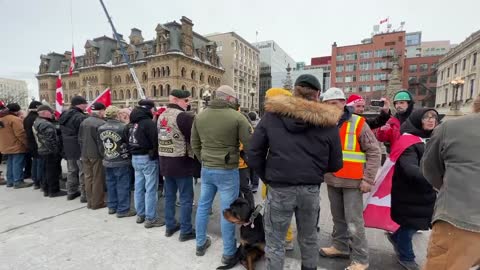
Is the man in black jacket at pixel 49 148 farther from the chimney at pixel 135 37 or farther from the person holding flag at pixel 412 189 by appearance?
the chimney at pixel 135 37

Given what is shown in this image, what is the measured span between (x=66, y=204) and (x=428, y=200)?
5.84m

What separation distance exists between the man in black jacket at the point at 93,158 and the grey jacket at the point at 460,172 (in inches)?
188

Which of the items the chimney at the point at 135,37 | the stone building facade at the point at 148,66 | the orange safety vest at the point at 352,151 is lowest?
the orange safety vest at the point at 352,151

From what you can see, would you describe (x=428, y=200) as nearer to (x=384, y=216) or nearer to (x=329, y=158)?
(x=384, y=216)

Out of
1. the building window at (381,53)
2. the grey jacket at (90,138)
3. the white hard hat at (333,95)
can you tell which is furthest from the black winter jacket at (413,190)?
the building window at (381,53)

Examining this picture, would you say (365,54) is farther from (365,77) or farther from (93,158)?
(93,158)

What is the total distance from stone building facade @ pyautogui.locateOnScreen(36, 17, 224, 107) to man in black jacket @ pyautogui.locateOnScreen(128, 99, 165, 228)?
39104 mm

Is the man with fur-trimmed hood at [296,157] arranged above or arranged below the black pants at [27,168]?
above

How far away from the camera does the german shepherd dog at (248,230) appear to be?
2.70 metres

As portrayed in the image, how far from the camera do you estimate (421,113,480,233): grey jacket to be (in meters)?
1.49

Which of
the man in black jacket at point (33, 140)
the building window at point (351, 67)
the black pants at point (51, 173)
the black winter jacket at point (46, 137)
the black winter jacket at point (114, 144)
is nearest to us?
the black winter jacket at point (114, 144)

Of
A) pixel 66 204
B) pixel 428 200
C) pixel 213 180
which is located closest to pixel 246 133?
pixel 213 180

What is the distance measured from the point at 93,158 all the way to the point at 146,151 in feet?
4.64

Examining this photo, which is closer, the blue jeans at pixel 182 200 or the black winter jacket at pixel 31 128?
the blue jeans at pixel 182 200
